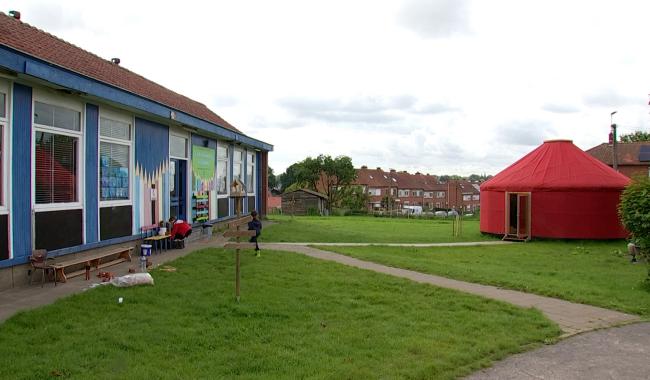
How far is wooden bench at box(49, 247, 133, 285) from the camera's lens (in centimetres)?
881

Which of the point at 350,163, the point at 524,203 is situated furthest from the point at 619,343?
the point at 350,163

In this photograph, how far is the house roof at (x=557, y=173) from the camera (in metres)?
21.7

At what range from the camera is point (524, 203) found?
22.5 m

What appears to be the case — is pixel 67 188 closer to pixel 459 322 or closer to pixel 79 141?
pixel 79 141

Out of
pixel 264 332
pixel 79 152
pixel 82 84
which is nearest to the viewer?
pixel 264 332

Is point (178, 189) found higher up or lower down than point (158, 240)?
higher up

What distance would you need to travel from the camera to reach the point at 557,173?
Answer: 73.8ft

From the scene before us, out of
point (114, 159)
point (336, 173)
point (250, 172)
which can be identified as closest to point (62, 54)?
point (114, 159)

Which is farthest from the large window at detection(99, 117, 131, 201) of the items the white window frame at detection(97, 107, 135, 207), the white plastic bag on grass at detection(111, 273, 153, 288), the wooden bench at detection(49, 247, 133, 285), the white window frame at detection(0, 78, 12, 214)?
the white plastic bag on grass at detection(111, 273, 153, 288)

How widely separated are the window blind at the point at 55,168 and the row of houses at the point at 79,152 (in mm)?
18

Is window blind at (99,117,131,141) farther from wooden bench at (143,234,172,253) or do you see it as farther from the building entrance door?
the building entrance door

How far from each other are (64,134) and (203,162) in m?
7.46

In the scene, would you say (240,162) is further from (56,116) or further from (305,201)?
(305,201)

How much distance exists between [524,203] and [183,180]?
46.3ft
